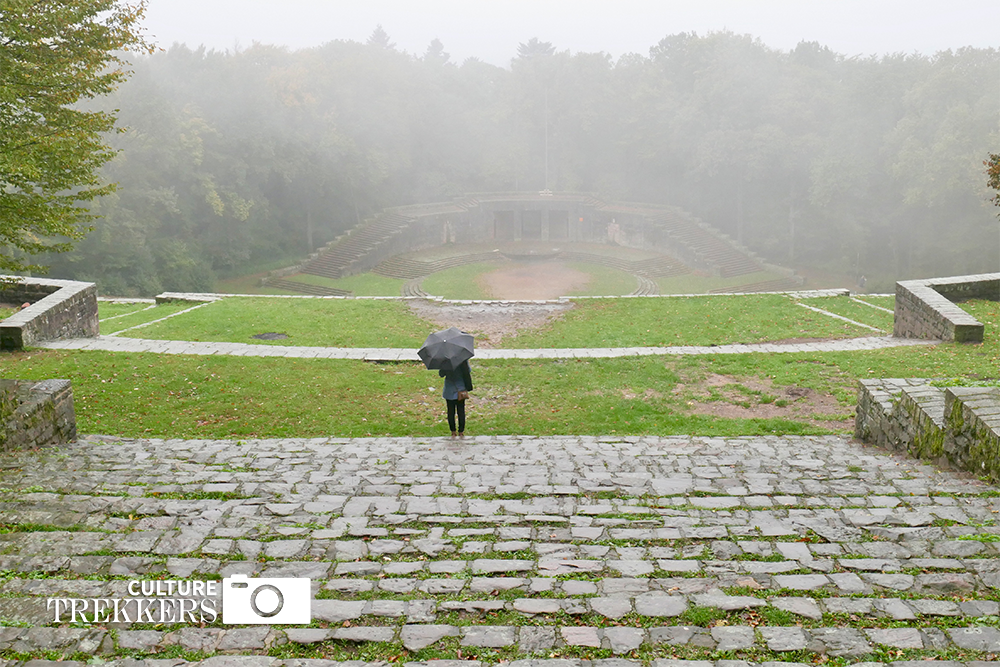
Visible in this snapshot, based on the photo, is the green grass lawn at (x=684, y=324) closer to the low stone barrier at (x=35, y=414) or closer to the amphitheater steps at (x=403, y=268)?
the low stone barrier at (x=35, y=414)

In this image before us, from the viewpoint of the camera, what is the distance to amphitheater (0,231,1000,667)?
450 cm

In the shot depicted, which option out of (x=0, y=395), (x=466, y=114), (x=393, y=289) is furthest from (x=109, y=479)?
(x=466, y=114)

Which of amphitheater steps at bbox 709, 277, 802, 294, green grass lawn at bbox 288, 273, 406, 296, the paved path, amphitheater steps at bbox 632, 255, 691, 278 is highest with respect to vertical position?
the paved path

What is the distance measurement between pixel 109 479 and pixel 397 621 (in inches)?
173

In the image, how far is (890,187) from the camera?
42094 millimetres

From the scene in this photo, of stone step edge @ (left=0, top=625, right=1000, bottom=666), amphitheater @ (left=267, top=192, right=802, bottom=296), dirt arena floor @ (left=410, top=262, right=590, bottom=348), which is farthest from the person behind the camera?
amphitheater @ (left=267, top=192, right=802, bottom=296)

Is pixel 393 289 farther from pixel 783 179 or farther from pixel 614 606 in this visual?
pixel 614 606

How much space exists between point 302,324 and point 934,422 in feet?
49.6

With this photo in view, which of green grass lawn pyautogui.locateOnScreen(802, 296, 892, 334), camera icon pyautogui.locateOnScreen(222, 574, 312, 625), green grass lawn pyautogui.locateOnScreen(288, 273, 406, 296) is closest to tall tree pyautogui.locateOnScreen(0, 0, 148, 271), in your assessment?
camera icon pyautogui.locateOnScreen(222, 574, 312, 625)

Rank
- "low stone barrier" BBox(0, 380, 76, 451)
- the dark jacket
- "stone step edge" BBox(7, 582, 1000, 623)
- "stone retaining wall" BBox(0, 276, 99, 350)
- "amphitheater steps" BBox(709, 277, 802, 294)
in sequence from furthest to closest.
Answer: "amphitheater steps" BBox(709, 277, 802, 294), "stone retaining wall" BBox(0, 276, 99, 350), the dark jacket, "low stone barrier" BBox(0, 380, 76, 451), "stone step edge" BBox(7, 582, 1000, 623)

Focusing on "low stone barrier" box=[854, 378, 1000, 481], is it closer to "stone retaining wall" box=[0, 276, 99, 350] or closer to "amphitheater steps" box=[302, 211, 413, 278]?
"stone retaining wall" box=[0, 276, 99, 350]

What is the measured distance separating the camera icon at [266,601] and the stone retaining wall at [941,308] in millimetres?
14904

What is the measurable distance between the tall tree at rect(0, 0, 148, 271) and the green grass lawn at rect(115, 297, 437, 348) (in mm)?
6175

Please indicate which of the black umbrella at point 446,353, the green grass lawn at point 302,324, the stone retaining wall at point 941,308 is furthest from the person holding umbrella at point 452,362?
the stone retaining wall at point 941,308
